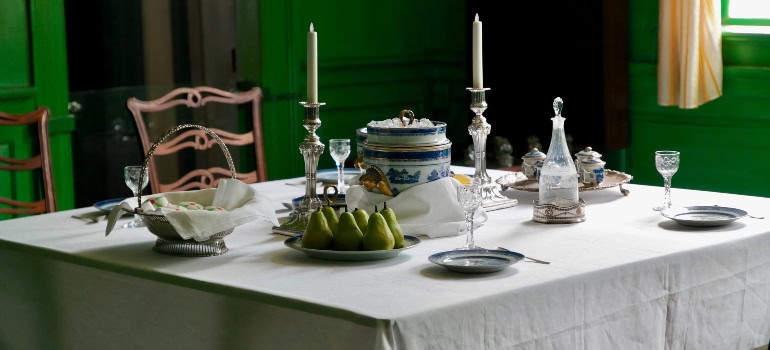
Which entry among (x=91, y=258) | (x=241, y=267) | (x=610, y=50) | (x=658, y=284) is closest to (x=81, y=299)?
(x=91, y=258)

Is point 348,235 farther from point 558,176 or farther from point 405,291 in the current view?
point 558,176

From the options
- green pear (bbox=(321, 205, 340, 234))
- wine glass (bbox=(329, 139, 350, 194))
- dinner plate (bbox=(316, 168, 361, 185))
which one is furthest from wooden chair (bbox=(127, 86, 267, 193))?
green pear (bbox=(321, 205, 340, 234))

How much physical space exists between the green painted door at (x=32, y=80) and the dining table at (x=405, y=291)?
1.53m

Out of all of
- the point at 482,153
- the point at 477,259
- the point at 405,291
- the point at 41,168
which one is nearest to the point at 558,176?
the point at 482,153

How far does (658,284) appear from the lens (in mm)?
1932

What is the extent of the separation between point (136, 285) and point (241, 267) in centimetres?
19

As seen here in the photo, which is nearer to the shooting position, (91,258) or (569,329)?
(569,329)

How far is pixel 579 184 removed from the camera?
101 inches

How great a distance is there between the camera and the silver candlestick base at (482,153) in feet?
7.75

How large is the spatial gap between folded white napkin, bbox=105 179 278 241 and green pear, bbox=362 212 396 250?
0.24 metres

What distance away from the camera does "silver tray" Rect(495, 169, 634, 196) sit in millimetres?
2551

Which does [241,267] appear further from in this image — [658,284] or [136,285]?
[658,284]

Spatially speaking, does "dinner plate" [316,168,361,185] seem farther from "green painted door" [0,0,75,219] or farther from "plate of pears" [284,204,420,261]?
"green painted door" [0,0,75,219]

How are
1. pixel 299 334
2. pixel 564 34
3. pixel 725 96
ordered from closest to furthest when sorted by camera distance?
pixel 299 334 → pixel 725 96 → pixel 564 34
